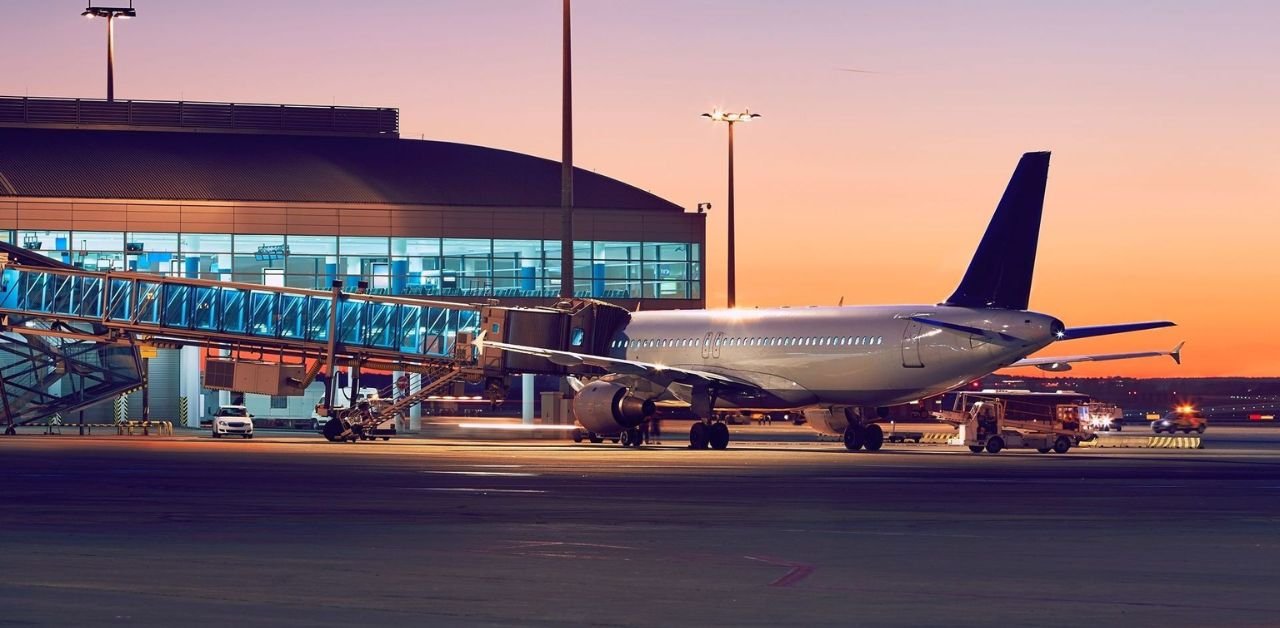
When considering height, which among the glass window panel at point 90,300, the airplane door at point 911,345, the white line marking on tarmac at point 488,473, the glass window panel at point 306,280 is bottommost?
the white line marking on tarmac at point 488,473

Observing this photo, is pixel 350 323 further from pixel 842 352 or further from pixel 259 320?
pixel 842 352

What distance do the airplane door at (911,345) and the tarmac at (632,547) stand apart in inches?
558

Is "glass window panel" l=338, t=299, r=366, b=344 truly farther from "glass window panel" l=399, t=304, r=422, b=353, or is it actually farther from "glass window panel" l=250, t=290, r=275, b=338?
"glass window panel" l=250, t=290, r=275, b=338

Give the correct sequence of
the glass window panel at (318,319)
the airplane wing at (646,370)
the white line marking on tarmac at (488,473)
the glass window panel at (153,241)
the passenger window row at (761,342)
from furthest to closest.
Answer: the glass window panel at (153,241), the glass window panel at (318,319), the airplane wing at (646,370), the passenger window row at (761,342), the white line marking on tarmac at (488,473)

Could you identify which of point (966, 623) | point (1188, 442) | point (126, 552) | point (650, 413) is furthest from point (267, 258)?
point (966, 623)

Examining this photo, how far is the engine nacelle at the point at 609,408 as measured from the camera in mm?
53750

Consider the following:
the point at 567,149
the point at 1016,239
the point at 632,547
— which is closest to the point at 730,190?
the point at 567,149

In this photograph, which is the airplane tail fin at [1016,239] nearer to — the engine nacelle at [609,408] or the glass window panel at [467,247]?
the engine nacelle at [609,408]

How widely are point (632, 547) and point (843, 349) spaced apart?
3324cm

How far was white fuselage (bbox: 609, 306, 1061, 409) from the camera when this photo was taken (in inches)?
1870

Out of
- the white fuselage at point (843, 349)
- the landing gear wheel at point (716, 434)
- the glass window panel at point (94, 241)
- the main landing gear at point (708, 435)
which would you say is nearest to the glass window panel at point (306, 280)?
the glass window panel at point (94, 241)

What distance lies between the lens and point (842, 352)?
50.7m

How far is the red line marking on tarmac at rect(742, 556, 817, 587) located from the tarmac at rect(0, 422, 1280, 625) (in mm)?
54

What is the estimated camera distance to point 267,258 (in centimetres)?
8938
